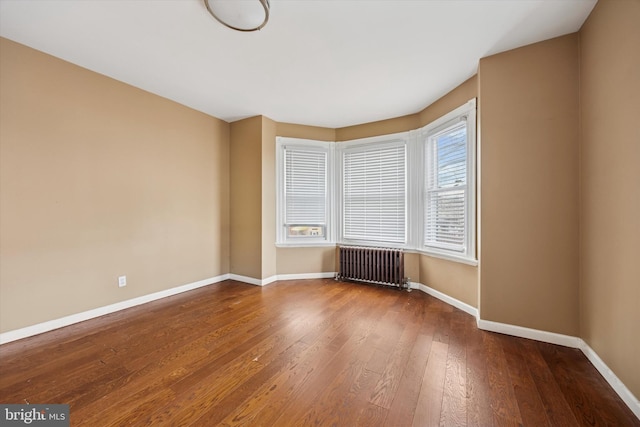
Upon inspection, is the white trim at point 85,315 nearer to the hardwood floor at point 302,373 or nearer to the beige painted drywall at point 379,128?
the hardwood floor at point 302,373

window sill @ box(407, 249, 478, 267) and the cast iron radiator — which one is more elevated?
window sill @ box(407, 249, 478, 267)

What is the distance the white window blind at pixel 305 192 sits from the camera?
427 cm

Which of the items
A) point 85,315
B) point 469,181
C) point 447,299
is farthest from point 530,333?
point 85,315

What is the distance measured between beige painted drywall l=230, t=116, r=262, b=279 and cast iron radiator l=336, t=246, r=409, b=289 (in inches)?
55.3

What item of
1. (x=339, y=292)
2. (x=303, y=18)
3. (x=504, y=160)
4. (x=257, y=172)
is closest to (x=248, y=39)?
(x=303, y=18)

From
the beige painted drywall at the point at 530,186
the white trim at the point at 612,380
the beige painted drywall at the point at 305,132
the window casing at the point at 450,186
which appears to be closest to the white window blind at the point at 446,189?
the window casing at the point at 450,186

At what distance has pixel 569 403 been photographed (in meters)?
1.51

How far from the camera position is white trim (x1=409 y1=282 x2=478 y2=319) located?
283cm

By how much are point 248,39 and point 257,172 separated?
2.06 m

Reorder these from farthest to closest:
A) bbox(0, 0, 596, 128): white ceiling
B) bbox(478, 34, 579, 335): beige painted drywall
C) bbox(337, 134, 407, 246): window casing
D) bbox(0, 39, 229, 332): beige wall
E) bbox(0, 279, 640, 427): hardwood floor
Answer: bbox(337, 134, 407, 246): window casing → bbox(0, 39, 229, 332): beige wall → bbox(478, 34, 579, 335): beige painted drywall → bbox(0, 0, 596, 128): white ceiling → bbox(0, 279, 640, 427): hardwood floor

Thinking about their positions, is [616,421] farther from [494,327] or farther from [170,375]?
[170,375]

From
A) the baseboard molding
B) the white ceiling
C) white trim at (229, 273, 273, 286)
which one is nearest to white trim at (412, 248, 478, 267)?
the baseboard molding

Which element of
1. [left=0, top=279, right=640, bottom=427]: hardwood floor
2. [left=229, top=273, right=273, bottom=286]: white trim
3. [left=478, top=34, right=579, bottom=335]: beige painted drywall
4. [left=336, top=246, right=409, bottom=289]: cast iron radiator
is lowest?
[left=0, top=279, right=640, bottom=427]: hardwood floor

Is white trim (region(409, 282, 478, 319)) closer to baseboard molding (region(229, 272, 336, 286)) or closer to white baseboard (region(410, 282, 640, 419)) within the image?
white baseboard (region(410, 282, 640, 419))
